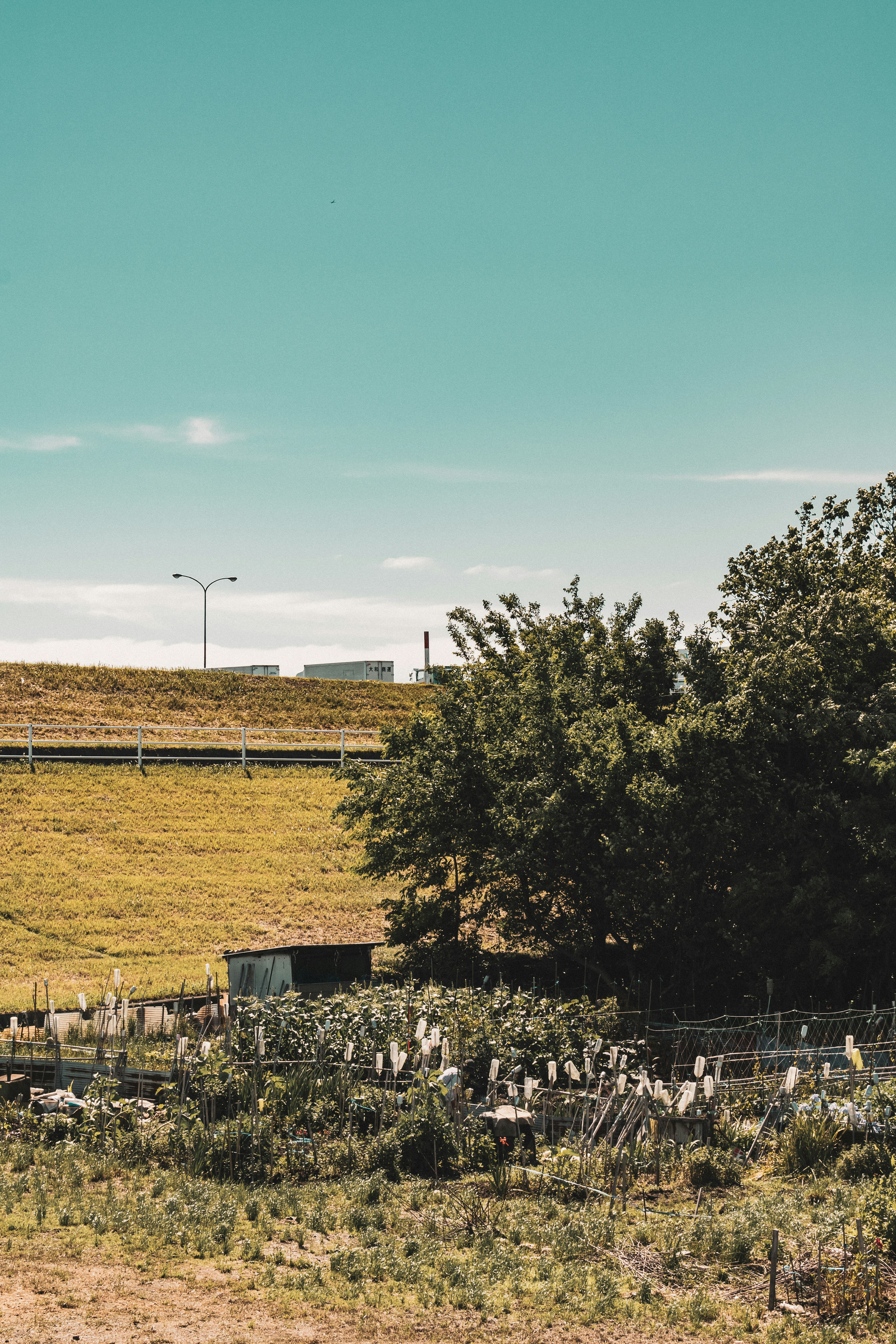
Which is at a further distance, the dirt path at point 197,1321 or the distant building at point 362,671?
the distant building at point 362,671

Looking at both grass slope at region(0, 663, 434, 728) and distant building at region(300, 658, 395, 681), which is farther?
distant building at region(300, 658, 395, 681)

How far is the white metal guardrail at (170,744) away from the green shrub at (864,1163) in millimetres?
26065

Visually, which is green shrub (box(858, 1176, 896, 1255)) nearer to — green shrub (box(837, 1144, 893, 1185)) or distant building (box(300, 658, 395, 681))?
green shrub (box(837, 1144, 893, 1185))

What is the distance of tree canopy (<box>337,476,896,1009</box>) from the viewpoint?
18.3 m

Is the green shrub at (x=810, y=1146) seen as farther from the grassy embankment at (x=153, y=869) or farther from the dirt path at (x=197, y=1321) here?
the grassy embankment at (x=153, y=869)

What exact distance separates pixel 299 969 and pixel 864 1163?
9.61m

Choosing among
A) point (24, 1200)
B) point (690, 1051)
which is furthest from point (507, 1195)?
point (690, 1051)

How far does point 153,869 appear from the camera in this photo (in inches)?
1088

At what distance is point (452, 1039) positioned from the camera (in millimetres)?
12484

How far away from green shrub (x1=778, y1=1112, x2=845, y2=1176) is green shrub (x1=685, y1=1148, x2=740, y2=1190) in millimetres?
571

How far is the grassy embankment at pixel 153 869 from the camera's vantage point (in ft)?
71.2

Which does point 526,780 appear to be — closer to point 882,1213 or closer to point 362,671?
point 882,1213

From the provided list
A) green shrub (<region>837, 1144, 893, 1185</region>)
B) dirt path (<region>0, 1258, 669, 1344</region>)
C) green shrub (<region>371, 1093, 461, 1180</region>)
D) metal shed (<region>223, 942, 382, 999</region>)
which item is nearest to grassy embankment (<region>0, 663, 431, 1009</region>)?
metal shed (<region>223, 942, 382, 999</region>)

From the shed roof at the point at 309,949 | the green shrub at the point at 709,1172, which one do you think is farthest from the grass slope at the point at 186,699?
the green shrub at the point at 709,1172
